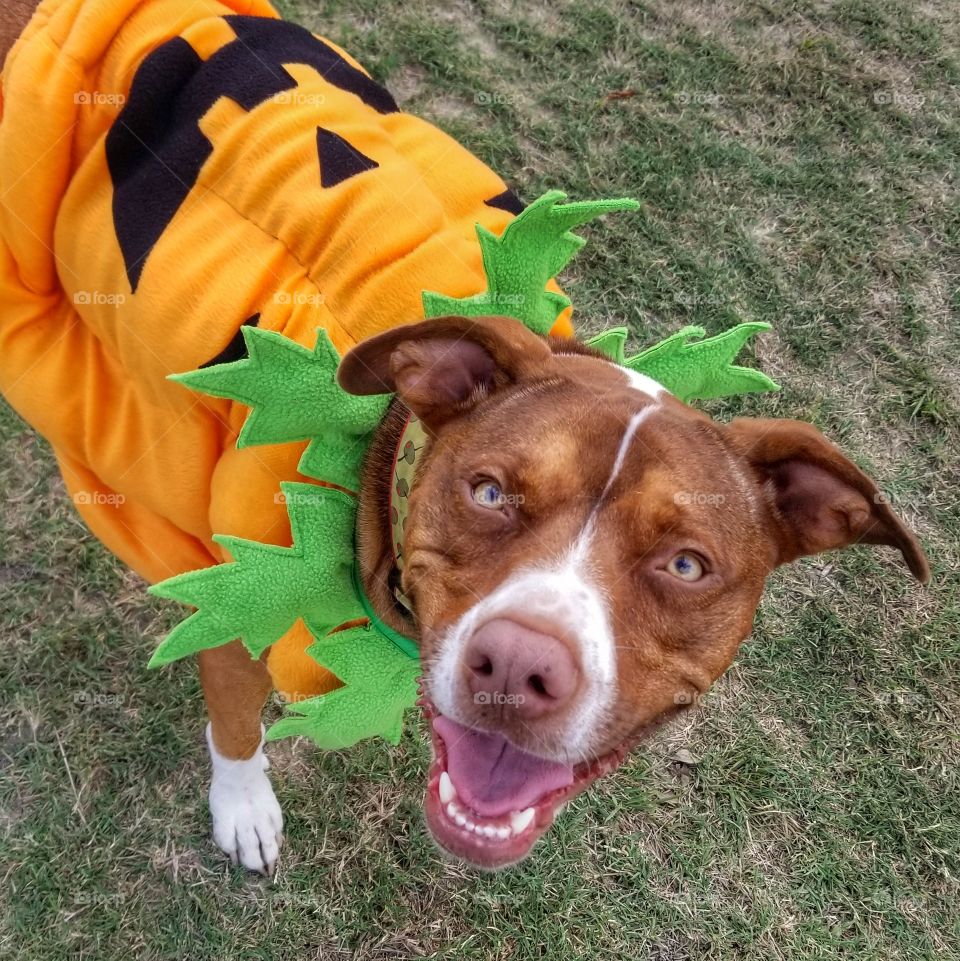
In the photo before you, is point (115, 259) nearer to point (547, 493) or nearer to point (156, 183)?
point (156, 183)

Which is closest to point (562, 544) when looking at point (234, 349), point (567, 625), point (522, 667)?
point (567, 625)

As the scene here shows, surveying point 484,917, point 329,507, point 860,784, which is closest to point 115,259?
point 329,507

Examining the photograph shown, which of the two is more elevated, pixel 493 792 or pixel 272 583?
pixel 272 583

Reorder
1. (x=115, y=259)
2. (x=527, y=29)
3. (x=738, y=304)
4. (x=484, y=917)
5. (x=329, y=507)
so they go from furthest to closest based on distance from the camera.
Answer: (x=527, y=29) → (x=738, y=304) → (x=484, y=917) → (x=115, y=259) → (x=329, y=507)

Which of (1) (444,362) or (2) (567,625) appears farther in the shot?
(1) (444,362)

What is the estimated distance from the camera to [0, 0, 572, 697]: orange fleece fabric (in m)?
2.64

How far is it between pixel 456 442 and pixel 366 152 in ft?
3.82

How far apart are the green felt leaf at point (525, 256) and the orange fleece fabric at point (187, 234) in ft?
0.59

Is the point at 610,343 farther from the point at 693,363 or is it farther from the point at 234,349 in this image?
the point at 234,349

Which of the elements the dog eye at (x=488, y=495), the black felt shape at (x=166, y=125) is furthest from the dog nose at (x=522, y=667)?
the black felt shape at (x=166, y=125)

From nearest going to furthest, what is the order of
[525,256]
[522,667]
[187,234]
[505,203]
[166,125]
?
[522,667]
[525,256]
[187,234]
[166,125]
[505,203]

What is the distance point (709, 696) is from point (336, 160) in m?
2.97

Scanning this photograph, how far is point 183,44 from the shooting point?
2.81m

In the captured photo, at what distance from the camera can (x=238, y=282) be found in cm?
262
